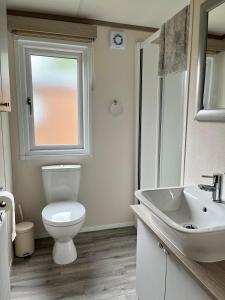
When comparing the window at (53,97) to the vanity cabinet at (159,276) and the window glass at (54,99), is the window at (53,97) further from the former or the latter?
the vanity cabinet at (159,276)

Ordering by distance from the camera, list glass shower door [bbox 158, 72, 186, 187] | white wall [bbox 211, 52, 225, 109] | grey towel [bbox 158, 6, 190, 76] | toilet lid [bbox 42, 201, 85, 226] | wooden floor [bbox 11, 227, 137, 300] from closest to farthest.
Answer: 1. white wall [bbox 211, 52, 225, 109]
2. grey towel [bbox 158, 6, 190, 76]
3. wooden floor [bbox 11, 227, 137, 300]
4. toilet lid [bbox 42, 201, 85, 226]
5. glass shower door [bbox 158, 72, 186, 187]

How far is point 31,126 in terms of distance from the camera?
7.64 feet

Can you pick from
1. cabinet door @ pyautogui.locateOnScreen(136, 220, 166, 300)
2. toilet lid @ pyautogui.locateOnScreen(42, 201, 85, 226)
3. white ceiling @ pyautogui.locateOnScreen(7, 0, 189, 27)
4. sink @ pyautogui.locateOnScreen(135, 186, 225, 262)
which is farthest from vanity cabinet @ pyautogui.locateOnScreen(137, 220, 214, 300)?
white ceiling @ pyautogui.locateOnScreen(7, 0, 189, 27)

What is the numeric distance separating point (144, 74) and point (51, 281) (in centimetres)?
216

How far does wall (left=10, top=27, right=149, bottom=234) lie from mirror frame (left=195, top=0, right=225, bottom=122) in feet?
3.67

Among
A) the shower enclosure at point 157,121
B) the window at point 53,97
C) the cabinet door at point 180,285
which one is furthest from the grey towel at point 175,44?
the cabinet door at point 180,285

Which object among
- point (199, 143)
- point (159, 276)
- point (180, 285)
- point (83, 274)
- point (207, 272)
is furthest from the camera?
point (83, 274)

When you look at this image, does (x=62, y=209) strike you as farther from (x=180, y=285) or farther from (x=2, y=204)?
(x=180, y=285)

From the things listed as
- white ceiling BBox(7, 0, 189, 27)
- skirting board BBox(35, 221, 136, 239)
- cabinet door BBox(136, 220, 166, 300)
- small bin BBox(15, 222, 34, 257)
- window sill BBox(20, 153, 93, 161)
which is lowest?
skirting board BBox(35, 221, 136, 239)

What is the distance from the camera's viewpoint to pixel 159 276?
3.92ft

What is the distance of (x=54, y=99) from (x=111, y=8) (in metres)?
1.02

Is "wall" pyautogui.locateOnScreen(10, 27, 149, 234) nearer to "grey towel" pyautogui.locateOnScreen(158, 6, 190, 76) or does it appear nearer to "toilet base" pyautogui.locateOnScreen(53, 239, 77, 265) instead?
"toilet base" pyautogui.locateOnScreen(53, 239, 77, 265)

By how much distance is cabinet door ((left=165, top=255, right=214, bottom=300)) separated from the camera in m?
0.89

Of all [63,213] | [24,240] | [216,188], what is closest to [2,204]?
[63,213]
